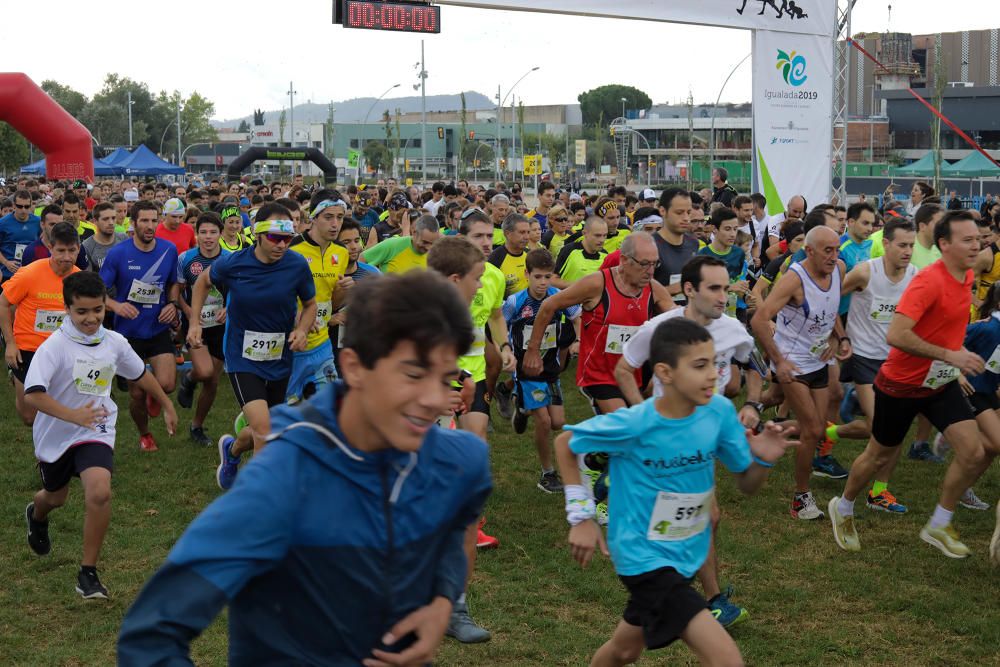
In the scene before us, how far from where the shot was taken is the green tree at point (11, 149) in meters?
76.9

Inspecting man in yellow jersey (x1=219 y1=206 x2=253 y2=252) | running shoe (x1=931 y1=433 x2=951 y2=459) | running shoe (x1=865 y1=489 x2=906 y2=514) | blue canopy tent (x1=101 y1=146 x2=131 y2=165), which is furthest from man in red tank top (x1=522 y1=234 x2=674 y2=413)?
blue canopy tent (x1=101 y1=146 x2=131 y2=165)

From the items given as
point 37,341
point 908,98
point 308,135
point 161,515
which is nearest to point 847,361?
point 161,515

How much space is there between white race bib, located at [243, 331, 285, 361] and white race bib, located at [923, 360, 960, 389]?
4.13 metres

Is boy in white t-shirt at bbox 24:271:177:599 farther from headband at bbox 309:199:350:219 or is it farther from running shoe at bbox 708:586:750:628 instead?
running shoe at bbox 708:586:750:628

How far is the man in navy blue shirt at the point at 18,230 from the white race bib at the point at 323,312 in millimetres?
6686

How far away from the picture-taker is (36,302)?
8547mm

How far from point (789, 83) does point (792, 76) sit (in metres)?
0.12

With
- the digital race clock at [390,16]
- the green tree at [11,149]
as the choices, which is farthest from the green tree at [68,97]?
the digital race clock at [390,16]

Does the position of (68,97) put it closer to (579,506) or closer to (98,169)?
(98,169)

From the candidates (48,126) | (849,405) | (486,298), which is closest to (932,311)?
(486,298)

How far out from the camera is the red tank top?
274 inches

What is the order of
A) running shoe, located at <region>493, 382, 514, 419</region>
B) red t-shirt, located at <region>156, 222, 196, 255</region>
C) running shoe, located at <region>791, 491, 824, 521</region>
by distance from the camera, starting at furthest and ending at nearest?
red t-shirt, located at <region>156, 222, 196, 255</region>
running shoe, located at <region>493, 382, 514, 419</region>
running shoe, located at <region>791, 491, 824, 521</region>

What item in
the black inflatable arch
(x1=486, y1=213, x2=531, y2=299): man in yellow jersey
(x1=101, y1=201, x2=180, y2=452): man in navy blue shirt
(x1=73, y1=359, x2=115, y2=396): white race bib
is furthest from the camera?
the black inflatable arch

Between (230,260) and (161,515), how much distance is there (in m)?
1.91
